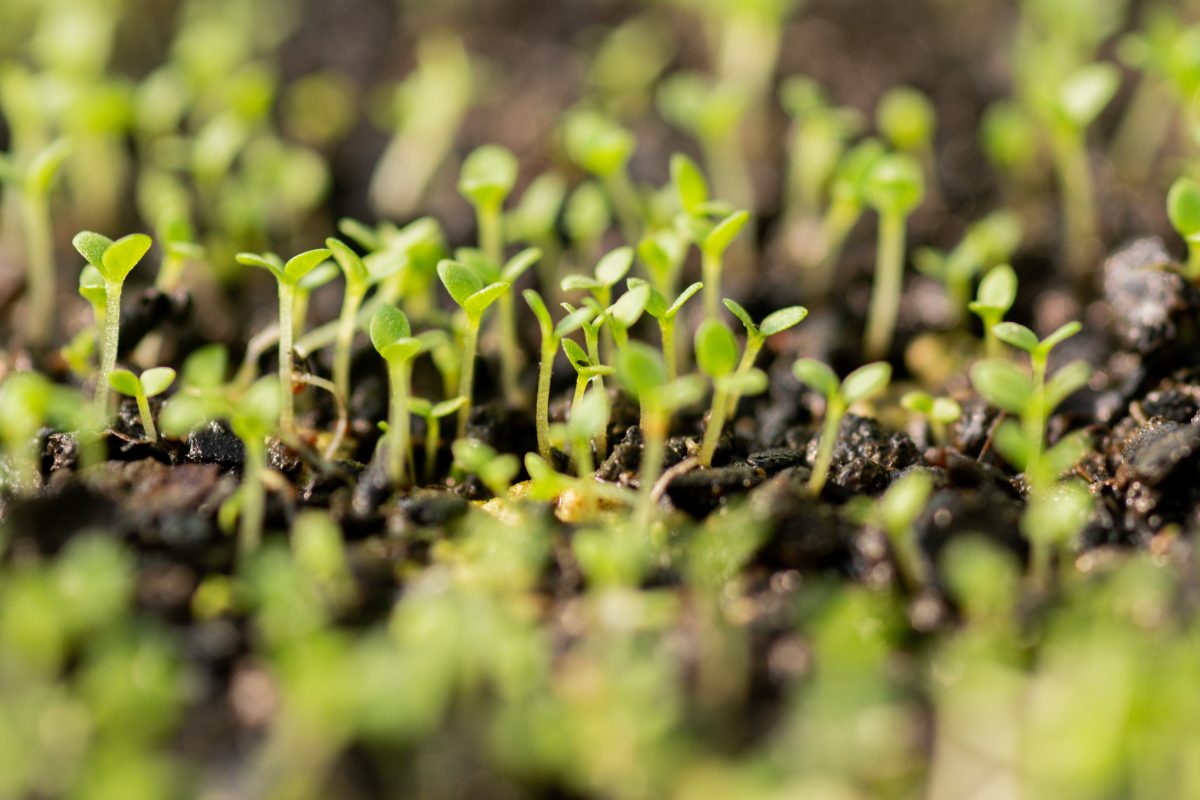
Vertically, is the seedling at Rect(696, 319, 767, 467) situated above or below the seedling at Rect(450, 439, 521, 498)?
above

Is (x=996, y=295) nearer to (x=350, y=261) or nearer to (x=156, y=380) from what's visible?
(x=350, y=261)

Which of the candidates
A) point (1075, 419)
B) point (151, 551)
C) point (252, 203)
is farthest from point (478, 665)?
point (252, 203)

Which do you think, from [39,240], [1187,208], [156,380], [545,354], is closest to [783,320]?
[545,354]

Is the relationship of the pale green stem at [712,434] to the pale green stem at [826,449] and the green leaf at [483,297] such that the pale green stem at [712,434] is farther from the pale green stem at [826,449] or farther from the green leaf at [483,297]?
the green leaf at [483,297]

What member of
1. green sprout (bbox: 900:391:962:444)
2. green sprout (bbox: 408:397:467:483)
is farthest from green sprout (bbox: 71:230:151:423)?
green sprout (bbox: 900:391:962:444)

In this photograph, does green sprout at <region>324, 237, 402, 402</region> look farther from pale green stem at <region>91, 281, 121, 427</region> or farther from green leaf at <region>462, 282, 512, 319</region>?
pale green stem at <region>91, 281, 121, 427</region>

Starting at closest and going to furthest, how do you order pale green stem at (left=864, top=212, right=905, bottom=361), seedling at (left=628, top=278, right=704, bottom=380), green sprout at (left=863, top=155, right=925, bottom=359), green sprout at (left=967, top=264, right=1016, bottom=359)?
1. seedling at (left=628, top=278, right=704, bottom=380)
2. green sprout at (left=967, top=264, right=1016, bottom=359)
3. green sprout at (left=863, top=155, right=925, bottom=359)
4. pale green stem at (left=864, top=212, right=905, bottom=361)

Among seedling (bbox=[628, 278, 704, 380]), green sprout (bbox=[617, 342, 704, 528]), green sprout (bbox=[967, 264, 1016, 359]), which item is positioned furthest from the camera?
green sprout (bbox=[967, 264, 1016, 359])

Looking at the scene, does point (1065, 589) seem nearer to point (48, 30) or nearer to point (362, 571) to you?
point (362, 571)
